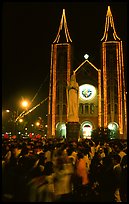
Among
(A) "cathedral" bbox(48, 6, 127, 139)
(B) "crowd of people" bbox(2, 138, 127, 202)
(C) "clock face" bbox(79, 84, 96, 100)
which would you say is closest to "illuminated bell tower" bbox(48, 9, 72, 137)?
(A) "cathedral" bbox(48, 6, 127, 139)

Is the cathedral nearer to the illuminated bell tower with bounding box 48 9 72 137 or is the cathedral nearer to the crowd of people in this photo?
the illuminated bell tower with bounding box 48 9 72 137

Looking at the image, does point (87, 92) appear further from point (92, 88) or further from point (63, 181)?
point (63, 181)

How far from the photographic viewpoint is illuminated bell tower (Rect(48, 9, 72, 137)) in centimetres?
5025

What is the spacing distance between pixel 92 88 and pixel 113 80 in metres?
4.15

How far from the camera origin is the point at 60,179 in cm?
642

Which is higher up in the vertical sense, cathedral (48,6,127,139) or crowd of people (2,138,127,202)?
cathedral (48,6,127,139)

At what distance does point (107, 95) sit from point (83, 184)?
4419 centimetres

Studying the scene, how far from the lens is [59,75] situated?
171ft

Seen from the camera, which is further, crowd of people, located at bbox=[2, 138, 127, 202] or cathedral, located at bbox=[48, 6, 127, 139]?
cathedral, located at bbox=[48, 6, 127, 139]

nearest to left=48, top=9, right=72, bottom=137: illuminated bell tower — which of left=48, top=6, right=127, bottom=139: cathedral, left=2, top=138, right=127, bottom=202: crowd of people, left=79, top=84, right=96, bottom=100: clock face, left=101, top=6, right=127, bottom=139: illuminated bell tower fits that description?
left=48, top=6, right=127, bottom=139: cathedral

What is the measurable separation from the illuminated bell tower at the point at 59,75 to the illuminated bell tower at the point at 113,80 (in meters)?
6.81

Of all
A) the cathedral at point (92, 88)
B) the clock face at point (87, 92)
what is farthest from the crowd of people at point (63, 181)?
the clock face at point (87, 92)

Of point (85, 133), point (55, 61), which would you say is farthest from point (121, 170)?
point (55, 61)

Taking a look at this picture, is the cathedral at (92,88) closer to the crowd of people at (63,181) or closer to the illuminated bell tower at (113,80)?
the illuminated bell tower at (113,80)
